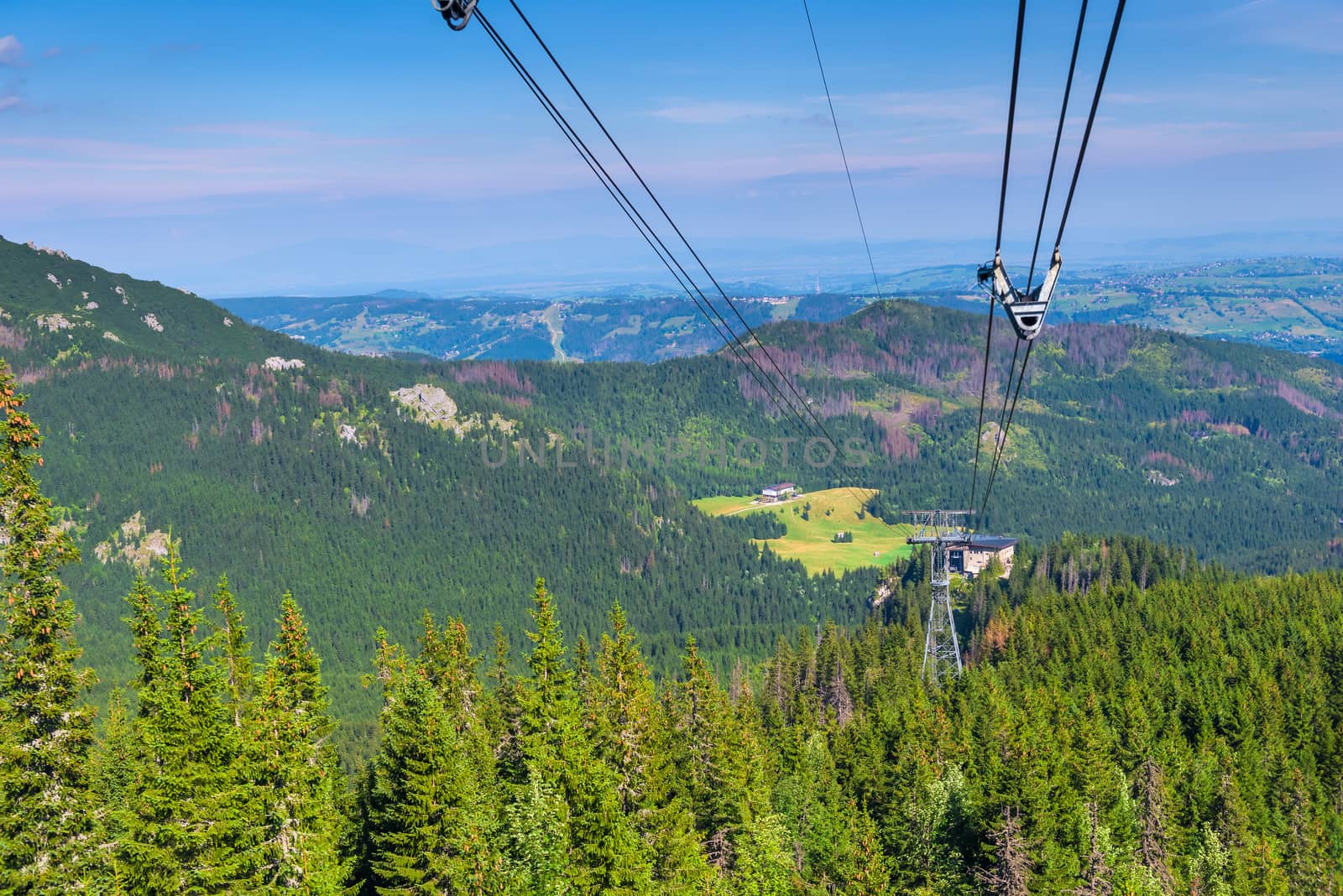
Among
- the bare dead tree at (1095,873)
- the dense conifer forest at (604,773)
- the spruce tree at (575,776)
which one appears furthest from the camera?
the bare dead tree at (1095,873)

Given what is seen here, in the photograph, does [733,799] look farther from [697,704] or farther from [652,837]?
[652,837]

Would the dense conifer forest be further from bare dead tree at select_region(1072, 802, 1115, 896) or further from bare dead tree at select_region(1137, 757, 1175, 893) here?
bare dead tree at select_region(1072, 802, 1115, 896)

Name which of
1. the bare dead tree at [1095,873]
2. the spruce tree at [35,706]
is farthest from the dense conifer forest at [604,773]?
the bare dead tree at [1095,873]

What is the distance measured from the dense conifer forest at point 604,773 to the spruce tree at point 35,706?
8cm

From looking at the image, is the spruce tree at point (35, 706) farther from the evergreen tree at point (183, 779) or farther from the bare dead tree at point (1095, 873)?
the bare dead tree at point (1095, 873)

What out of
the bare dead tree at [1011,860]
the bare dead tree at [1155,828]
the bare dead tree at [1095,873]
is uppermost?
the bare dead tree at [1011,860]

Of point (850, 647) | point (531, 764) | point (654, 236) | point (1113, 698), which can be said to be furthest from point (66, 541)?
point (850, 647)

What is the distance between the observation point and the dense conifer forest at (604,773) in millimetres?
35750

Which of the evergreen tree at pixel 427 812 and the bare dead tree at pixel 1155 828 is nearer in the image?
the evergreen tree at pixel 427 812

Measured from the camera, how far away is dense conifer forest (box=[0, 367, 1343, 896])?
117 feet

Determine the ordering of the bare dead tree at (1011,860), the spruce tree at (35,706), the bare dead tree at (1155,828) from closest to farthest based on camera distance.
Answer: the spruce tree at (35,706)
the bare dead tree at (1011,860)
the bare dead tree at (1155,828)

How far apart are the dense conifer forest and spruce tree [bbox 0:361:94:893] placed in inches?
3.2

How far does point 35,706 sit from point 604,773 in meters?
21.5

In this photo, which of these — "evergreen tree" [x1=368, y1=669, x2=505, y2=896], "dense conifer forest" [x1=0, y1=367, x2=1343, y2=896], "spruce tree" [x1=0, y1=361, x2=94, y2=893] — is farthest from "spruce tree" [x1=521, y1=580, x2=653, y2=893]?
"spruce tree" [x1=0, y1=361, x2=94, y2=893]
